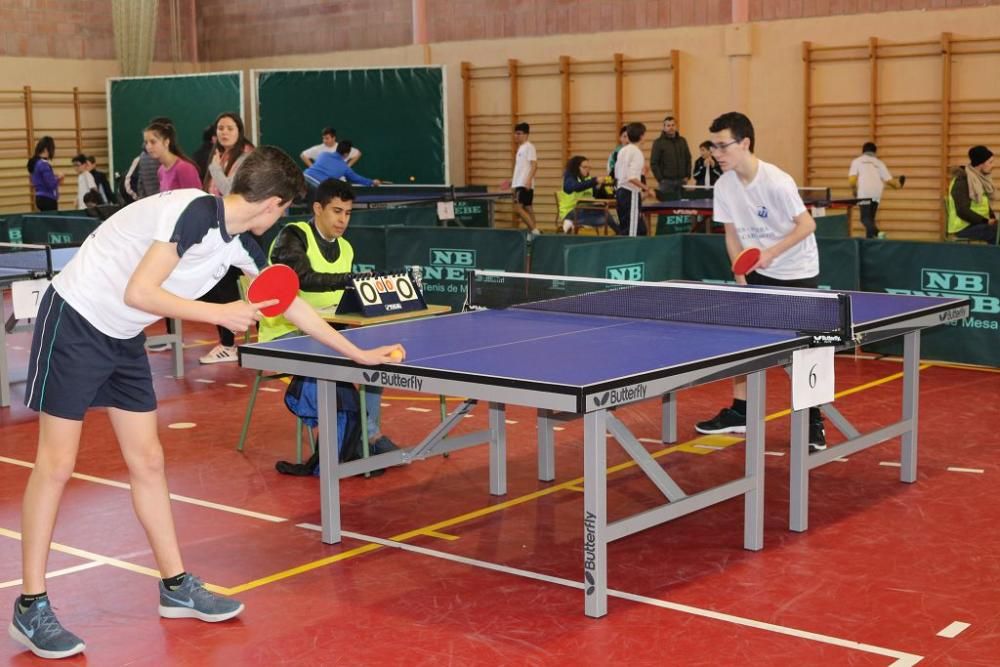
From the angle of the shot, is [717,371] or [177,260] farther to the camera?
[717,371]

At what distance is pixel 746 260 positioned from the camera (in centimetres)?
600

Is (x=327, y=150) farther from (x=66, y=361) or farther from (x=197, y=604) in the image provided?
(x=66, y=361)

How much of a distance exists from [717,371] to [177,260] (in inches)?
71.7

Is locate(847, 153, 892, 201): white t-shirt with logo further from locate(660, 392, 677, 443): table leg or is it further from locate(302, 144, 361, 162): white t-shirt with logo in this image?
locate(660, 392, 677, 443): table leg

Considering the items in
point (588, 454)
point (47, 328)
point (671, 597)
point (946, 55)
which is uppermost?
point (946, 55)

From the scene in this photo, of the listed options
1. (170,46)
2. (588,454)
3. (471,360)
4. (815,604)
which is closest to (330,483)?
(471,360)

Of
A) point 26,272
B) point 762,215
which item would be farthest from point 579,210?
point 762,215

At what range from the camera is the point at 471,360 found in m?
4.51


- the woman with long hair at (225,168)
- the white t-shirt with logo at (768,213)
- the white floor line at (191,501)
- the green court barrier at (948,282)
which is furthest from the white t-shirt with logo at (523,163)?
the white floor line at (191,501)

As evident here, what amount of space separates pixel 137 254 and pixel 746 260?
10.2 ft

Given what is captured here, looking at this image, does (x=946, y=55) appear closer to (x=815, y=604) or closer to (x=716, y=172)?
(x=716, y=172)

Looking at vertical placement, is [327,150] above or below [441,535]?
above

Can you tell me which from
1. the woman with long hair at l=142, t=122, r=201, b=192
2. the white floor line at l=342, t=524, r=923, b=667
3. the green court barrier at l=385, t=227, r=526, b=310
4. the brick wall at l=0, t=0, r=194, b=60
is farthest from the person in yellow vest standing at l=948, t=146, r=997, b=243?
the brick wall at l=0, t=0, r=194, b=60

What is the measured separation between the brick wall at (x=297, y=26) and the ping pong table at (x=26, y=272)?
10844 mm
